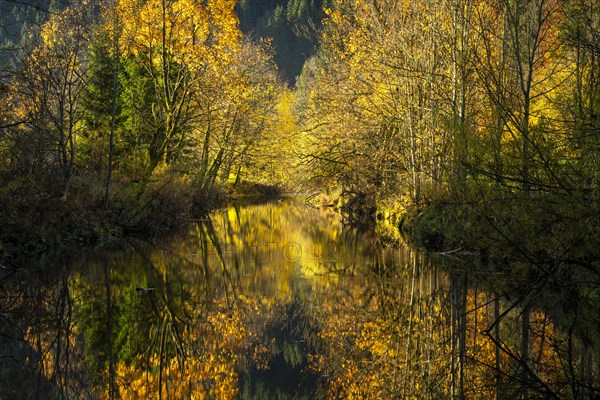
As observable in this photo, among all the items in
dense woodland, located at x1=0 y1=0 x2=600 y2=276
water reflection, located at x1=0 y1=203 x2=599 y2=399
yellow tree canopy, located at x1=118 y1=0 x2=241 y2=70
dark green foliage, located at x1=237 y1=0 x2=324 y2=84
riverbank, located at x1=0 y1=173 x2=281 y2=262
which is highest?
dark green foliage, located at x1=237 y1=0 x2=324 y2=84

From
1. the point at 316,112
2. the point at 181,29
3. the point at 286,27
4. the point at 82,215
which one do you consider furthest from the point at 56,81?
the point at 286,27

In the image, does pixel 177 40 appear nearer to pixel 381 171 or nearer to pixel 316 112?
pixel 316 112

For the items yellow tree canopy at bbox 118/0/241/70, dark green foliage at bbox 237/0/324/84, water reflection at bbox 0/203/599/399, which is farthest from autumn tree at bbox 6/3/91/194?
dark green foliage at bbox 237/0/324/84

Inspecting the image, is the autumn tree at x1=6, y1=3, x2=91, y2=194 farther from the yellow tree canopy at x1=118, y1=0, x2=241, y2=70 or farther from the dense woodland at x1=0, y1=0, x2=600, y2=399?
the yellow tree canopy at x1=118, y1=0, x2=241, y2=70

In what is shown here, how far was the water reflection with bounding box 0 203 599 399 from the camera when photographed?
644 cm

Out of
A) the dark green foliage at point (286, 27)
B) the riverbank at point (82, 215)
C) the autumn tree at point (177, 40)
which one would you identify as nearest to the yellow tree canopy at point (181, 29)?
the autumn tree at point (177, 40)

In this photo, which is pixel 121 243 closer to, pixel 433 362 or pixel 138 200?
pixel 138 200

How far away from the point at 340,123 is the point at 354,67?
6.79 ft

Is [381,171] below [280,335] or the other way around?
the other way around

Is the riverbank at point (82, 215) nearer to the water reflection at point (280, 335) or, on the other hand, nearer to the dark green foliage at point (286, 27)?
the water reflection at point (280, 335)

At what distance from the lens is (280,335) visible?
28.6ft

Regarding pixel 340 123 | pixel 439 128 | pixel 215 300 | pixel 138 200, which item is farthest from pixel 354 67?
pixel 215 300

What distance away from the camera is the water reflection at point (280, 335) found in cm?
644

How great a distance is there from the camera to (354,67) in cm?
2189
